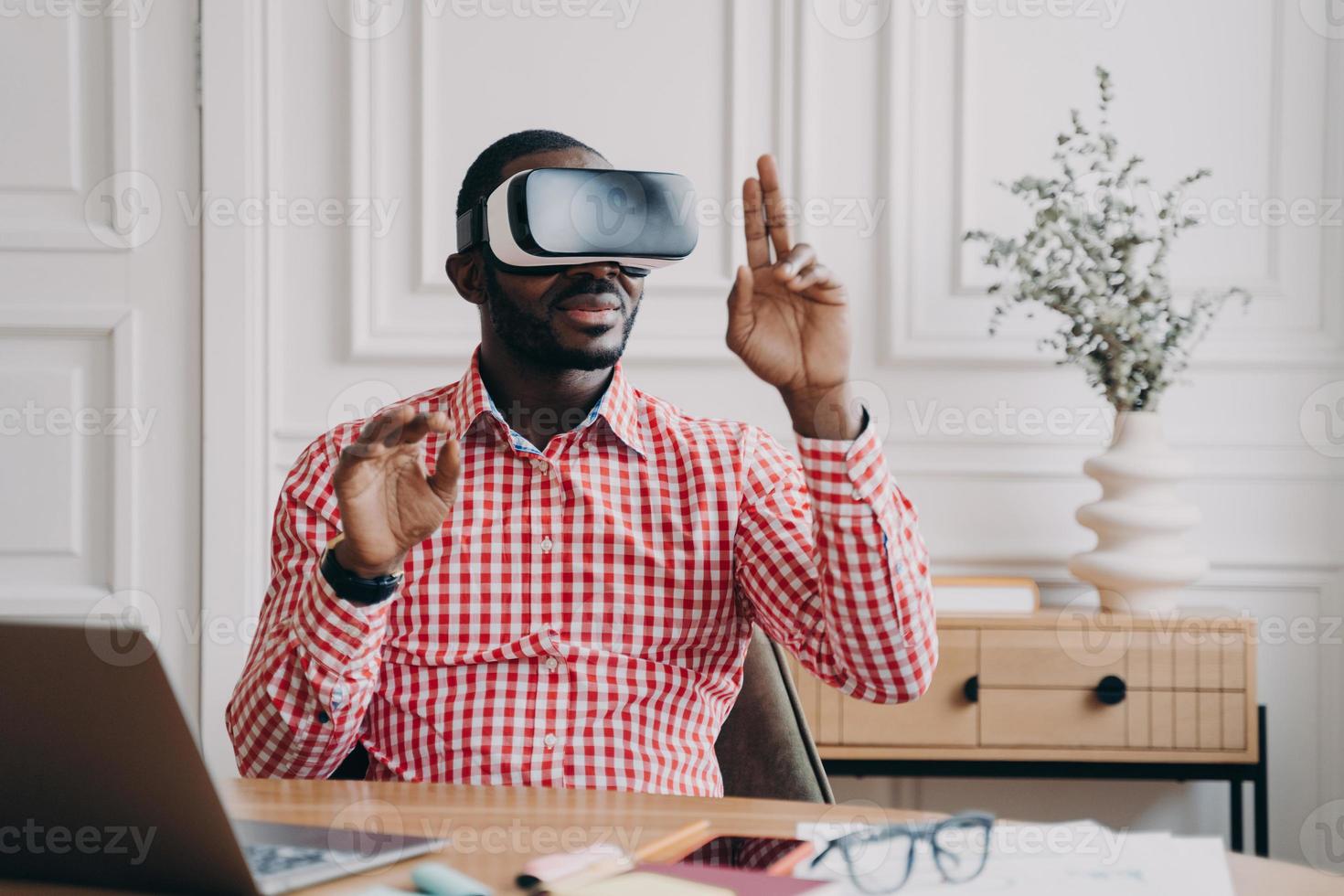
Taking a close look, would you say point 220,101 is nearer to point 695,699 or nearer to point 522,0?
point 522,0

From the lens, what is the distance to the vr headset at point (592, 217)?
1.23m

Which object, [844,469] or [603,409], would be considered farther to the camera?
[603,409]

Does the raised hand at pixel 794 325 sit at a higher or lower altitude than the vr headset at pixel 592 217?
lower

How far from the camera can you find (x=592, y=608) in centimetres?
136

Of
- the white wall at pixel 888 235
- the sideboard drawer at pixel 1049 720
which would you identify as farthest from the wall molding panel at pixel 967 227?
the sideboard drawer at pixel 1049 720

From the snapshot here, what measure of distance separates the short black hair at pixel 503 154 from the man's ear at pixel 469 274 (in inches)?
2.3

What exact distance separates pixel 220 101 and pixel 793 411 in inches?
62.1
